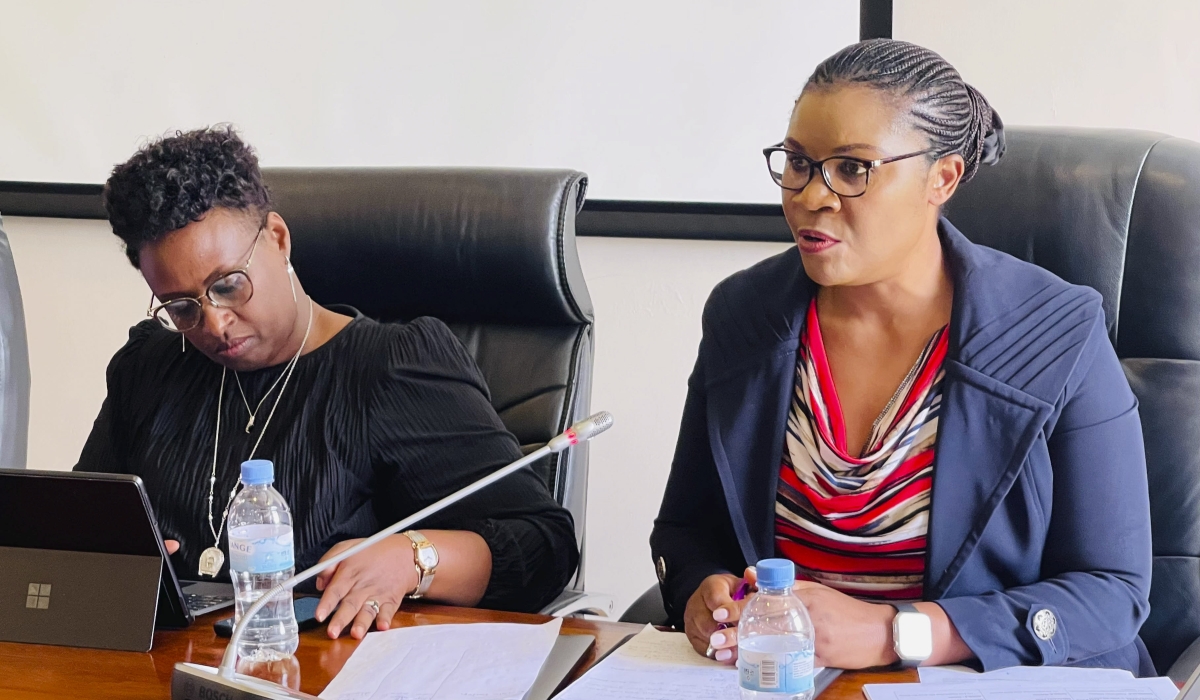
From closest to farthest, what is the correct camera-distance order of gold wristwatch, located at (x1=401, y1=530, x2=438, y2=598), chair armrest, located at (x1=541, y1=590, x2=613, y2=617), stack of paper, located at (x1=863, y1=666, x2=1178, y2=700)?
stack of paper, located at (x1=863, y1=666, x2=1178, y2=700) < gold wristwatch, located at (x1=401, y1=530, x2=438, y2=598) < chair armrest, located at (x1=541, y1=590, x2=613, y2=617)

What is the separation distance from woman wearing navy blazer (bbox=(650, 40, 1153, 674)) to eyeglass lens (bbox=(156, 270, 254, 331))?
25.3 inches

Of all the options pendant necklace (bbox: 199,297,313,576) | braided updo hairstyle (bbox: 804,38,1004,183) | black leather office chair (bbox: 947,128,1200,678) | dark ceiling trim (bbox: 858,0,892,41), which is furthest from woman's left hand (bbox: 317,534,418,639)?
dark ceiling trim (bbox: 858,0,892,41)

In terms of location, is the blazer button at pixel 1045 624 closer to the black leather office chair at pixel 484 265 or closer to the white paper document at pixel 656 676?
the white paper document at pixel 656 676

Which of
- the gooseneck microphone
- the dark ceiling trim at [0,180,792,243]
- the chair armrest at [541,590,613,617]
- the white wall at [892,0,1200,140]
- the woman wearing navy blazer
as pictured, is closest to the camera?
the gooseneck microphone

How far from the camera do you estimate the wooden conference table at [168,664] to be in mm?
1078

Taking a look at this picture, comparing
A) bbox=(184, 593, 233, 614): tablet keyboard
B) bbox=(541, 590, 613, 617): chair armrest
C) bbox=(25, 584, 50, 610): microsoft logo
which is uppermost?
bbox=(25, 584, 50, 610): microsoft logo

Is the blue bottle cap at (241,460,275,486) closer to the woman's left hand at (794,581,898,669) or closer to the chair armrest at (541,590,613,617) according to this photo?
the chair armrest at (541,590,613,617)

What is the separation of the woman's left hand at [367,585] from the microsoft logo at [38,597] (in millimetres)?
285

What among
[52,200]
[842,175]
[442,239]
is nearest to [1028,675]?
[842,175]

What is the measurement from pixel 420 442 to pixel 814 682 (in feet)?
2.23

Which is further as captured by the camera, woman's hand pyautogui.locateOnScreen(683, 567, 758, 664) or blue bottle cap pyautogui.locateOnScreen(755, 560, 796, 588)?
woman's hand pyautogui.locateOnScreen(683, 567, 758, 664)

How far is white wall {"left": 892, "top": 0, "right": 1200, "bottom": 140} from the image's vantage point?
6.78 feet

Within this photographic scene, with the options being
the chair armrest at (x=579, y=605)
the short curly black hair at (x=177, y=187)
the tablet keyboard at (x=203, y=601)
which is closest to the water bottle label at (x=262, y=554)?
the tablet keyboard at (x=203, y=601)

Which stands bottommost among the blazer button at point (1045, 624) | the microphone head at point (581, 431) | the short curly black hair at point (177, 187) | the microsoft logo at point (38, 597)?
the blazer button at point (1045, 624)
